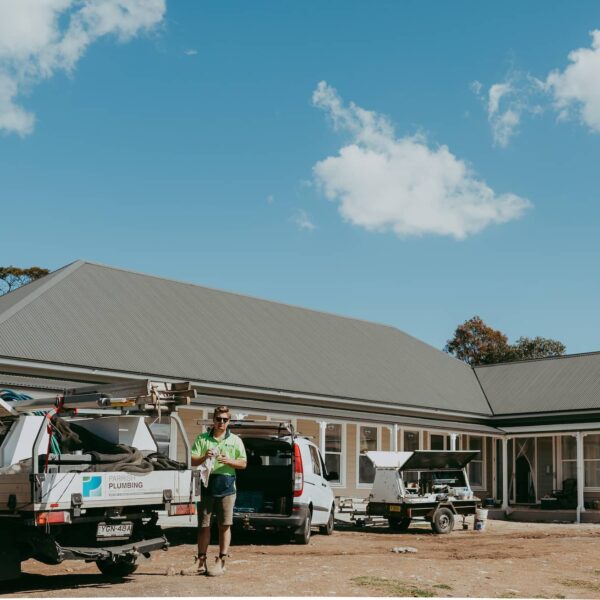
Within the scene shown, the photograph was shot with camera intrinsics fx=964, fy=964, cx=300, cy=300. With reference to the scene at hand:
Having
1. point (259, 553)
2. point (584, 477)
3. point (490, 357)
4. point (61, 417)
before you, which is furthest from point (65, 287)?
point (490, 357)

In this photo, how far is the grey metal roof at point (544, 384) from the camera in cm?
3409

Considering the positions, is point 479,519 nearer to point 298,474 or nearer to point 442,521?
point 442,521

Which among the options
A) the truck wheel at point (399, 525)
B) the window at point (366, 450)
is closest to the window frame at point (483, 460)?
the window at point (366, 450)

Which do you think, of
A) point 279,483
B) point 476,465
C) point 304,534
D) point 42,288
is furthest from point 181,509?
point 476,465

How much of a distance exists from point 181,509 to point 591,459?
81.7 feet

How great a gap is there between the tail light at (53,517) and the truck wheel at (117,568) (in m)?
1.58

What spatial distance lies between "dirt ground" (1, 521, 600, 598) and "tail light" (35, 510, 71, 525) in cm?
77

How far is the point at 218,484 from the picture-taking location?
11539mm

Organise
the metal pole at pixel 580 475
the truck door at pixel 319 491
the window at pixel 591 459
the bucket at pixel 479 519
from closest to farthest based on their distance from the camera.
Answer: the truck door at pixel 319 491, the bucket at pixel 479 519, the metal pole at pixel 580 475, the window at pixel 591 459

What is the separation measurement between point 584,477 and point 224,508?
24339 mm

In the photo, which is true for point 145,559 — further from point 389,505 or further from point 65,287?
point 65,287

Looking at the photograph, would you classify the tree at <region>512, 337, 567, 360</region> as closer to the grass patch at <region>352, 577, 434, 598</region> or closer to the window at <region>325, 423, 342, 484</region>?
the window at <region>325, 423, 342, 484</region>

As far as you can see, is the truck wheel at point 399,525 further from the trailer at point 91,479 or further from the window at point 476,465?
the window at point 476,465

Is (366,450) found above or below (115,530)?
above
